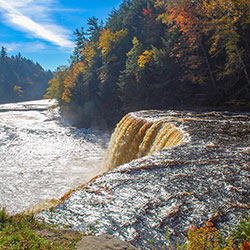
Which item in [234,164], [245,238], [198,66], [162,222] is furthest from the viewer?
[198,66]

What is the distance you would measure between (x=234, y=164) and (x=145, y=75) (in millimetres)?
19943

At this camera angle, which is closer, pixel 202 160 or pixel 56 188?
pixel 202 160

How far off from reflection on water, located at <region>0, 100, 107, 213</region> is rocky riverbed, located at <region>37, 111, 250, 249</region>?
6252mm

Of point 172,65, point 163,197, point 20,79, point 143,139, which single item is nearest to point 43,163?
point 143,139

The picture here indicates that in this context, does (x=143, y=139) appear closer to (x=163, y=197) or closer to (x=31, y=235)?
(x=163, y=197)

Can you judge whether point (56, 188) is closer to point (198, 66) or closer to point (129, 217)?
point (129, 217)

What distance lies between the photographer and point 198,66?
2230 cm

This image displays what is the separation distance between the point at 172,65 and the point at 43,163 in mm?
15155

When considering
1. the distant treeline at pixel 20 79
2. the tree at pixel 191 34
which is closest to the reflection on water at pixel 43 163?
the tree at pixel 191 34

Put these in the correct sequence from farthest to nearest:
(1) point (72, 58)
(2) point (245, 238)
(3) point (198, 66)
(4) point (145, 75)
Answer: (1) point (72, 58) < (4) point (145, 75) < (3) point (198, 66) < (2) point (245, 238)

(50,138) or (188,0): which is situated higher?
(188,0)

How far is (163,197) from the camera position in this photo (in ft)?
14.9

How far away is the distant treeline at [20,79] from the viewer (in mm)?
115562

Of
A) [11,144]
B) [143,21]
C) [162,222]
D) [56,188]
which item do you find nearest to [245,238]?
[162,222]
